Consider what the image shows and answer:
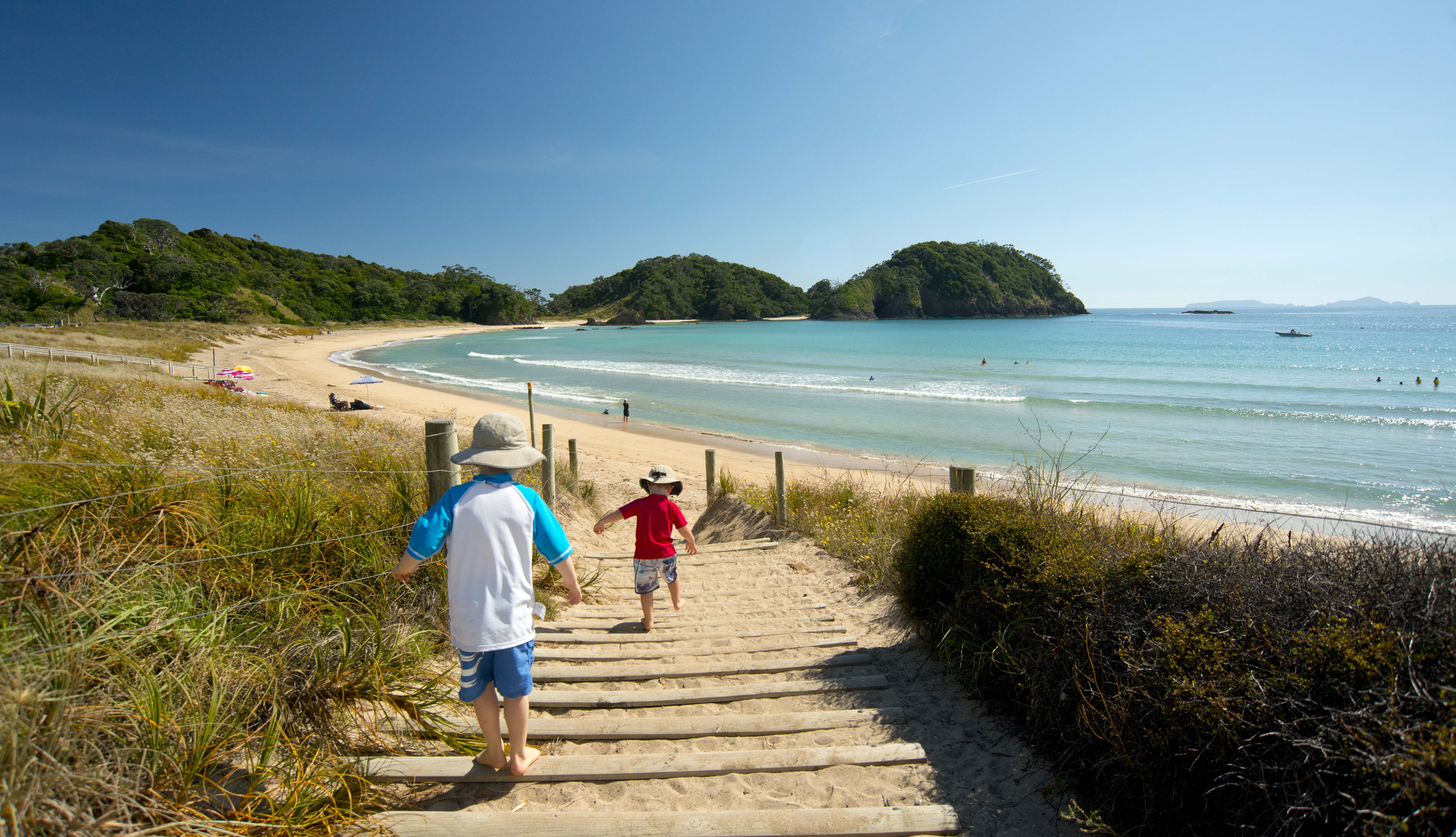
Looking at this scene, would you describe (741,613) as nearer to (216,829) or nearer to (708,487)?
(216,829)

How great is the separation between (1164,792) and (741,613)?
11.7 ft

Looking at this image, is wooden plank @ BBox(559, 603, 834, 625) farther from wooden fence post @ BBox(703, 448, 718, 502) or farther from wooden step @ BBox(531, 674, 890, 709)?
wooden fence post @ BBox(703, 448, 718, 502)

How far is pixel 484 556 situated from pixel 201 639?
1366mm

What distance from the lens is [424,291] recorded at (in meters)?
119

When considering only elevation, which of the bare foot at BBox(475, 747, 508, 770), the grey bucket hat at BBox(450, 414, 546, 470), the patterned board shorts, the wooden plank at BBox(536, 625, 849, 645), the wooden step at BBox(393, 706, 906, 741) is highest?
the grey bucket hat at BBox(450, 414, 546, 470)

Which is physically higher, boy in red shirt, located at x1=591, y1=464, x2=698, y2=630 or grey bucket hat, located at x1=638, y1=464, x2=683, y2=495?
grey bucket hat, located at x1=638, y1=464, x2=683, y2=495

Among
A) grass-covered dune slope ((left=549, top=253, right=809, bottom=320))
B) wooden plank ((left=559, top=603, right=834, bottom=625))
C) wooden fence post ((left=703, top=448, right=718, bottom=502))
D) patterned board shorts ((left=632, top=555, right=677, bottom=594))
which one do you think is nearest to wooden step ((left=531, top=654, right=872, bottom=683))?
patterned board shorts ((left=632, top=555, right=677, bottom=594))

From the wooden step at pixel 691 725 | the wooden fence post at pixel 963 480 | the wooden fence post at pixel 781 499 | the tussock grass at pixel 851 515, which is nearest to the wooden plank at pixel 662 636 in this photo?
the wooden step at pixel 691 725

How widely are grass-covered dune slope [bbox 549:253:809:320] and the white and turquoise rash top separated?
→ 519 ft

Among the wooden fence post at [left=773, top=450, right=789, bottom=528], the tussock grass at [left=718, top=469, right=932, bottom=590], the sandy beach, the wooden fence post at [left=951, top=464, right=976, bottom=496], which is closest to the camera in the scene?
the wooden fence post at [left=951, top=464, right=976, bottom=496]

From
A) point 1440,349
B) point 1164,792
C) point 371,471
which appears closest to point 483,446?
point 371,471

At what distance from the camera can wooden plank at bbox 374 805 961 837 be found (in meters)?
2.49

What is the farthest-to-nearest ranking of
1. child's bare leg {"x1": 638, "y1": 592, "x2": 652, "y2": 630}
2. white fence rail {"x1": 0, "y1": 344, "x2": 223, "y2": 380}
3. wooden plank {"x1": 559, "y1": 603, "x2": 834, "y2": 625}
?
white fence rail {"x1": 0, "y1": 344, "x2": 223, "y2": 380}, wooden plank {"x1": 559, "y1": 603, "x2": 834, "y2": 625}, child's bare leg {"x1": 638, "y1": 592, "x2": 652, "y2": 630}

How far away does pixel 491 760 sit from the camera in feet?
9.42
